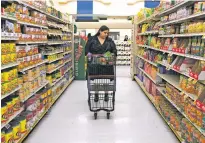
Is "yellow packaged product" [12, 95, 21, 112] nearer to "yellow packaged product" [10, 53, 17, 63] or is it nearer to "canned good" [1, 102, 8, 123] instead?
"canned good" [1, 102, 8, 123]

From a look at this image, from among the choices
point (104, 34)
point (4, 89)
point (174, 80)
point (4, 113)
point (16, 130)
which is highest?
point (104, 34)

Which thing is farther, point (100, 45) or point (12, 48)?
point (100, 45)

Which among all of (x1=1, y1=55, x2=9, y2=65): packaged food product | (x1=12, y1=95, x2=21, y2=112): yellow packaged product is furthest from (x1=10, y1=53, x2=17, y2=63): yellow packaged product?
(x1=12, y1=95, x2=21, y2=112): yellow packaged product

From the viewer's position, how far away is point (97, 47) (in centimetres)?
541

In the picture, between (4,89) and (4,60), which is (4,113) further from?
(4,60)

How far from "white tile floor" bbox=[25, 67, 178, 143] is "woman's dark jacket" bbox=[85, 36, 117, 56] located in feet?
4.06

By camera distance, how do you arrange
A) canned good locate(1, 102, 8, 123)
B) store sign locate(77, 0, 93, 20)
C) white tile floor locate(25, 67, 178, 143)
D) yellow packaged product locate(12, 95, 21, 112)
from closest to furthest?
1. canned good locate(1, 102, 8, 123)
2. yellow packaged product locate(12, 95, 21, 112)
3. white tile floor locate(25, 67, 178, 143)
4. store sign locate(77, 0, 93, 20)

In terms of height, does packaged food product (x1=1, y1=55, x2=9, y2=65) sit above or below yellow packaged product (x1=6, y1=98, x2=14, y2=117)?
above

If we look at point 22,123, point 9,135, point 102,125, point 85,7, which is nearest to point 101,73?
point 102,125

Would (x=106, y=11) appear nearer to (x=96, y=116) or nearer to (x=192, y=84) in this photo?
(x=96, y=116)

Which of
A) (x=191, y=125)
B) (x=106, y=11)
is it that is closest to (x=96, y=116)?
(x=191, y=125)

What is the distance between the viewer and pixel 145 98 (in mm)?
6414

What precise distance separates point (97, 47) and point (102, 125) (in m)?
1.76

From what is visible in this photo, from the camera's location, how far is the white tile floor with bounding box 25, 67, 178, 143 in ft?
12.5
